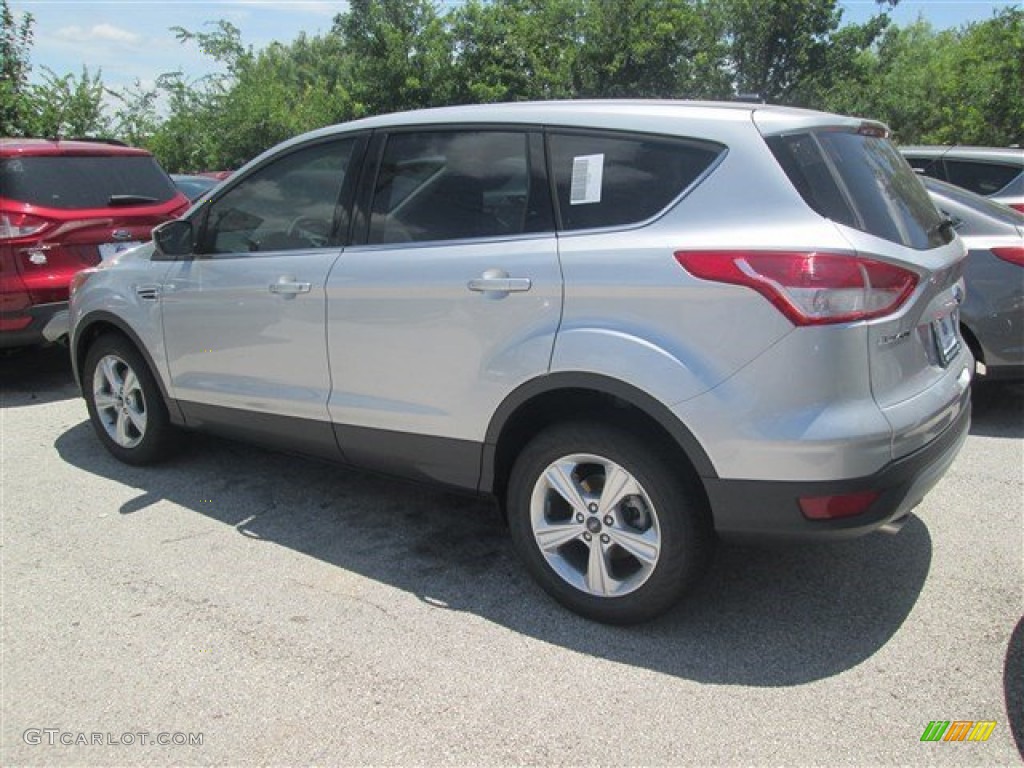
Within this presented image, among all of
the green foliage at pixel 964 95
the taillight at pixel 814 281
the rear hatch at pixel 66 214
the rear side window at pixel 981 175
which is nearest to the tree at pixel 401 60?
the green foliage at pixel 964 95

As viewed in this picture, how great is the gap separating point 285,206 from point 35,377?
4.56m

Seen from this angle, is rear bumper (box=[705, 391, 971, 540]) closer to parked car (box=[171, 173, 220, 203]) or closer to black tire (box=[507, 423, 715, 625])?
black tire (box=[507, 423, 715, 625])

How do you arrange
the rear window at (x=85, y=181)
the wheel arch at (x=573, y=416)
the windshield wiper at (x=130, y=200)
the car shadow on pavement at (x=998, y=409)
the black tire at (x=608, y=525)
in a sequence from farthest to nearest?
the windshield wiper at (x=130, y=200) → the rear window at (x=85, y=181) → the car shadow on pavement at (x=998, y=409) → the black tire at (x=608, y=525) → the wheel arch at (x=573, y=416)

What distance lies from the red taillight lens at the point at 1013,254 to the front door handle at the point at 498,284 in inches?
137

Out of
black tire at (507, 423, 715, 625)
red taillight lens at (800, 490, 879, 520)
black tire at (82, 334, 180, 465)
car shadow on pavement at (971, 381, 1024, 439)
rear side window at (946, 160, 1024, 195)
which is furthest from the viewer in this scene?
rear side window at (946, 160, 1024, 195)

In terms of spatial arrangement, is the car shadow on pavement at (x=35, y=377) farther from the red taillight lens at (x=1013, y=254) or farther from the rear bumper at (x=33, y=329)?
the red taillight lens at (x=1013, y=254)

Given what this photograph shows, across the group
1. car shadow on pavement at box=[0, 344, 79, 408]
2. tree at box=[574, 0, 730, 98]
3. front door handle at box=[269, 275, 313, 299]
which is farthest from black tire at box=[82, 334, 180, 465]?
tree at box=[574, 0, 730, 98]

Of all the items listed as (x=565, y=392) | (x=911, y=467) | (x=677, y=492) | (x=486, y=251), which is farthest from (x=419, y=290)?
(x=911, y=467)

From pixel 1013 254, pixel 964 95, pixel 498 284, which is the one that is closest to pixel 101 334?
pixel 498 284

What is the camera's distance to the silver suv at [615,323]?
2.48m

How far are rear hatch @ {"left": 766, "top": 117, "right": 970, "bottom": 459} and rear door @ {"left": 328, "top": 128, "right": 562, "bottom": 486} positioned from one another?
35.4 inches

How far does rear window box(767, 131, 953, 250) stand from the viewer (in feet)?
8.50

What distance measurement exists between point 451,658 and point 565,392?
1009 mm

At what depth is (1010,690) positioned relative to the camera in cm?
257
